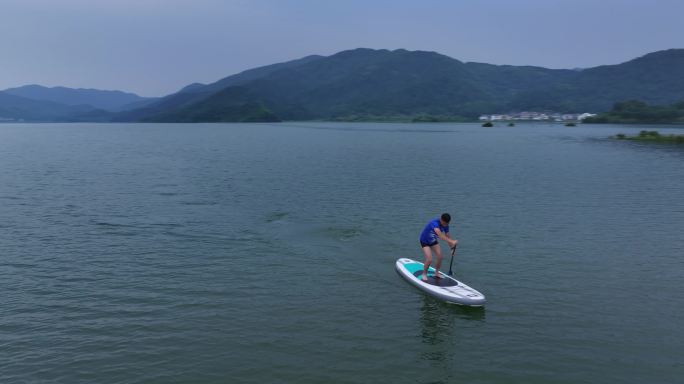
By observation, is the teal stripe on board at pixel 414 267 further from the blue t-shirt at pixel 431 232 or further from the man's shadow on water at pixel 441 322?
the man's shadow on water at pixel 441 322

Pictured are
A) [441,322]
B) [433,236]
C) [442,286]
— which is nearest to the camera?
[441,322]

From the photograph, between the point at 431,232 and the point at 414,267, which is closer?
the point at 431,232

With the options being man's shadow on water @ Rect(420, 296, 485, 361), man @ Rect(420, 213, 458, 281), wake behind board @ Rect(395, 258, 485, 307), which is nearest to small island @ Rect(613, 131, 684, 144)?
wake behind board @ Rect(395, 258, 485, 307)

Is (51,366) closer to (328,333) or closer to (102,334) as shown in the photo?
(102,334)

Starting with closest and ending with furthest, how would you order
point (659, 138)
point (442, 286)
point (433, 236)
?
point (442, 286)
point (433, 236)
point (659, 138)

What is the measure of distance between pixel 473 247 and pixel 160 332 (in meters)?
20.7

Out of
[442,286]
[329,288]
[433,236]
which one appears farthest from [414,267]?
[329,288]

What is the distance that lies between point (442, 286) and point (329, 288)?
5.72m

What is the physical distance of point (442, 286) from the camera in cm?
2431

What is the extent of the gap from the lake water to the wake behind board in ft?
2.19

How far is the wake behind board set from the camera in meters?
22.6

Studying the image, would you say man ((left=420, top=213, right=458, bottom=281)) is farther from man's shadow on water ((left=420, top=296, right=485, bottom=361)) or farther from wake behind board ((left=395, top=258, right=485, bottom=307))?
man's shadow on water ((left=420, top=296, right=485, bottom=361))

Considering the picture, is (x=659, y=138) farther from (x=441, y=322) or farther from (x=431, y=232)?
(x=441, y=322)

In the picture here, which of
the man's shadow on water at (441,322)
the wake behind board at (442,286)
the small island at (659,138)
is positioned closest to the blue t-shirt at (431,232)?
the wake behind board at (442,286)
